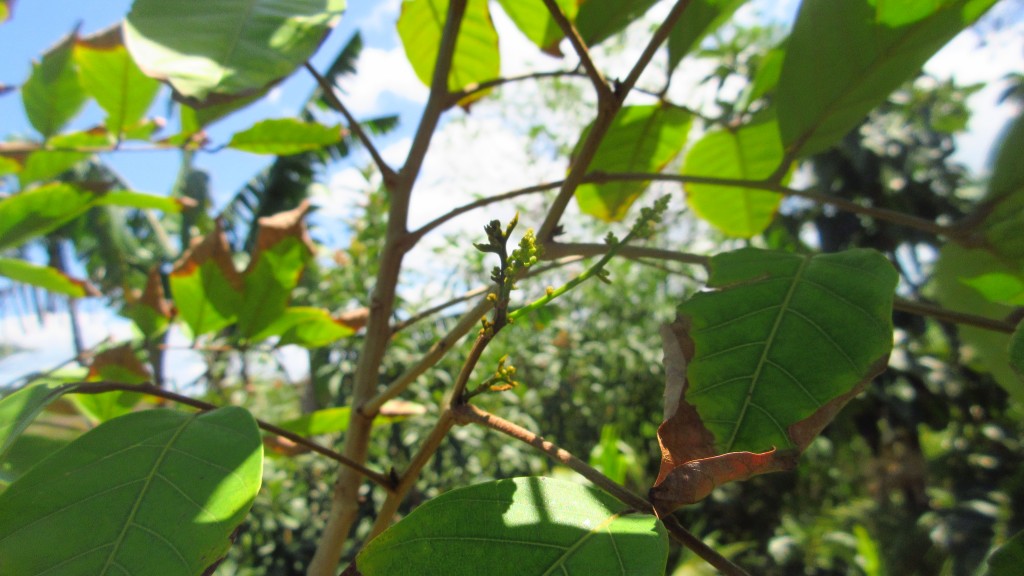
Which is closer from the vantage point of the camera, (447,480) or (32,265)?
(32,265)

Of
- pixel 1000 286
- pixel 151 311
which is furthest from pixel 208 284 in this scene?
pixel 1000 286

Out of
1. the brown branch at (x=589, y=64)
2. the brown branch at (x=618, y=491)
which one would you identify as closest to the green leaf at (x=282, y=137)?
the brown branch at (x=589, y=64)

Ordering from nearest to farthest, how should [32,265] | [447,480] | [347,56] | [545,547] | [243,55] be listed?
[545,547] → [243,55] → [32,265] → [447,480] → [347,56]

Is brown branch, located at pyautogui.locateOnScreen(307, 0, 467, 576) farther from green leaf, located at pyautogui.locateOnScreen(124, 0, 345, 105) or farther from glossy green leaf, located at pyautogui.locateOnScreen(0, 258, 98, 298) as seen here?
glossy green leaf, located at pyautogui.locateOnScreen(0, 258, 98, 298)

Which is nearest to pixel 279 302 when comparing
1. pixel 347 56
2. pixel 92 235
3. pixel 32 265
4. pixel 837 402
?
pixel 32 265

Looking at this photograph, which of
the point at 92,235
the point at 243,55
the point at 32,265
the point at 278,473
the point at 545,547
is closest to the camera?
the point at 545,547

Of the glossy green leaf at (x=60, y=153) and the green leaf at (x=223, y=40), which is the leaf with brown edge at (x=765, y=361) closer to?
the green leaf at (x=223, y=40)

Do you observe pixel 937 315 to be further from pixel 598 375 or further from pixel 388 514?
pixel 598 375
